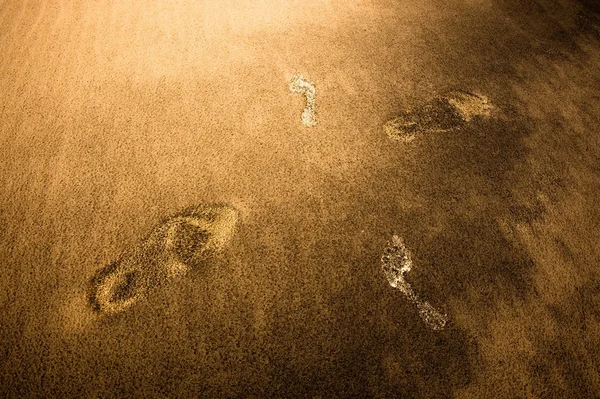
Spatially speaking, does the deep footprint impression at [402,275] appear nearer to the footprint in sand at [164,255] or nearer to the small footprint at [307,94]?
the footprint in sand at [164,255]

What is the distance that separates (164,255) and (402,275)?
3.96ft

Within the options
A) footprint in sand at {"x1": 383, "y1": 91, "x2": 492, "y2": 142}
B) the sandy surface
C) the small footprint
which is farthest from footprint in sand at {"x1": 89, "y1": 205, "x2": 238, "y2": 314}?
footprint in sand at {"x1": 383, "y1": 91, "x2": 492, "y2": 142}

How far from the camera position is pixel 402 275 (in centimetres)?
155

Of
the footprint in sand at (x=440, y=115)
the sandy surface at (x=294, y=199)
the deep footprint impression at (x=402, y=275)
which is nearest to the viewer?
the sandy surface at (x=294, y=199)

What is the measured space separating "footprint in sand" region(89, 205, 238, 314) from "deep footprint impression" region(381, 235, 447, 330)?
83 centimetres

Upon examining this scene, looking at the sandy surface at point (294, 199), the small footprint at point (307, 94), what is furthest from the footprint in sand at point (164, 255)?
the small footprint at point (307, 94)

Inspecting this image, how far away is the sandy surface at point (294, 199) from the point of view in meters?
1.35

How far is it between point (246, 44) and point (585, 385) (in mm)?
2856

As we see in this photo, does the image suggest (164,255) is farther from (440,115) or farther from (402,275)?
(440,115)

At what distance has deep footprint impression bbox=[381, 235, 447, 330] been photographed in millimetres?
1456

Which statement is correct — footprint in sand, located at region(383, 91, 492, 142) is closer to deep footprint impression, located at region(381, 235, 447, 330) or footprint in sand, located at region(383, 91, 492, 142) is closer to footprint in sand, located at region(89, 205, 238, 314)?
deep footprint impression, located at region(381, 235, 447, 330)

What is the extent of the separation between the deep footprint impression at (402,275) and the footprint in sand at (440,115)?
0.76 m

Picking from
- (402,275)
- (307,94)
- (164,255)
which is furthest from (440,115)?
(164,255)

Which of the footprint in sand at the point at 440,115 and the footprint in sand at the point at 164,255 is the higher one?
the footprint in sand at the point at 440,115
